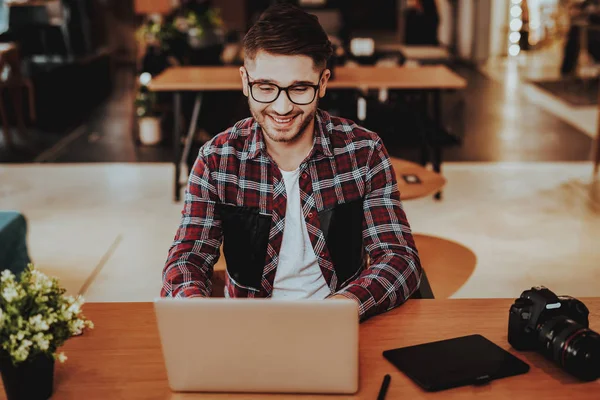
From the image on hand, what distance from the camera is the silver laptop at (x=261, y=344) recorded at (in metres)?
1.26

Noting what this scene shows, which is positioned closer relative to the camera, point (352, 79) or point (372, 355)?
point (372, 355)

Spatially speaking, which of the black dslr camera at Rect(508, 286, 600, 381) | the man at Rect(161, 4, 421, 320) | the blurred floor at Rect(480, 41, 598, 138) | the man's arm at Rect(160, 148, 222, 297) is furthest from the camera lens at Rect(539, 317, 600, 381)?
the blurred floor at Rect(480, 41, 598, 138)

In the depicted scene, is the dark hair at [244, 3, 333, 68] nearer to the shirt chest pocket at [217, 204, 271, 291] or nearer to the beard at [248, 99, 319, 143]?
the beard at [248, 99, 319, 143]

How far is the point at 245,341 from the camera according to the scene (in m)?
1.29

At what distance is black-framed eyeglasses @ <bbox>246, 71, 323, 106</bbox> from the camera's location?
1.76m

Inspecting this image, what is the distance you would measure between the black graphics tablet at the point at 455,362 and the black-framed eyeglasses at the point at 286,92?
603mm

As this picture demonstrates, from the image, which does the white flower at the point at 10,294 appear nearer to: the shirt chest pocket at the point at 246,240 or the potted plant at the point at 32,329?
the potted plant at the point at 32,329

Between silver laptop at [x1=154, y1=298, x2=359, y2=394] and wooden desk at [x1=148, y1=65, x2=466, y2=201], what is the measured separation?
3.56m

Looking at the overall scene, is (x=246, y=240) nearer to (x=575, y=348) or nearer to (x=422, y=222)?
(x=575, y=348)

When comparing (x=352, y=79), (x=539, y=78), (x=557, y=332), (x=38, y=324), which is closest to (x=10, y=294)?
(x=38, y=324)

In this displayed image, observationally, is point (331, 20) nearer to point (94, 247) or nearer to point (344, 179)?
point (94, 247)

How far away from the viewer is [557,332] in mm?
1438

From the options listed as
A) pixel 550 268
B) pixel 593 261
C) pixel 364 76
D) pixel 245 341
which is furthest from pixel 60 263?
pixel 245 341

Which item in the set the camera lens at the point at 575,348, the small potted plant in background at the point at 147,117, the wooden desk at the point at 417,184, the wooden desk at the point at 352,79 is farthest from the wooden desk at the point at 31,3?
the camera lens at the point at 575,348
